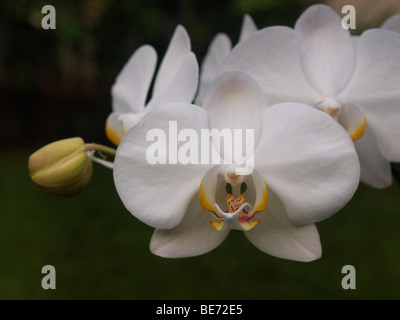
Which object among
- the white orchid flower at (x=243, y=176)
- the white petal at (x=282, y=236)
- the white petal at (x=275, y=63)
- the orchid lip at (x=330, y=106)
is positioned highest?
the white petal at (x=275, y=63)

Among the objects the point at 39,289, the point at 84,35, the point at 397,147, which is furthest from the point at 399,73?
the point at 84,35

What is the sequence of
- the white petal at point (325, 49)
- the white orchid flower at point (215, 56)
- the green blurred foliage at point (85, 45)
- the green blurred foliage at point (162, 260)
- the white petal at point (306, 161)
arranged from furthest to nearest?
the green blurred foliage at point (85, 45) → the green blurred foliage at point (162, 260) → the white orchid flower at point (215, 56) → the white petal at point (325, 49) → the white petal at point (306, 161)

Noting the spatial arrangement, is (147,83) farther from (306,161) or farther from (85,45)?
(85,45)

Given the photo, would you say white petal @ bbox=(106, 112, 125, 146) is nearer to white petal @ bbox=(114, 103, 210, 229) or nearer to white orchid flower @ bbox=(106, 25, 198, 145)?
white orchid flower @ bbox=(106, 25, 198, 145)

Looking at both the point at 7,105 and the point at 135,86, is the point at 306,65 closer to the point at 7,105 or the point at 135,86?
the point at 135,86

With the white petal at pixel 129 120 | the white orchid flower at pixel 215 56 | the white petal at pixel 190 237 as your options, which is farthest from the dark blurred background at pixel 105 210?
the white petal at pixel 190 237

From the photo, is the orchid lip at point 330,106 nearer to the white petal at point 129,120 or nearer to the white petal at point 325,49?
the white petal at point 325,49

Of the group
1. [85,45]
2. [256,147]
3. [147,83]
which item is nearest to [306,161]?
[256,147]
